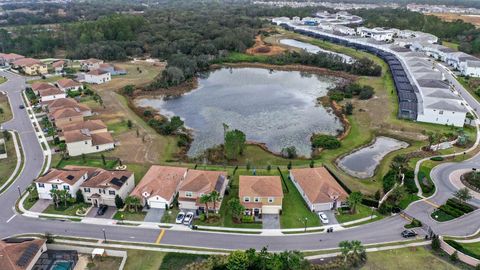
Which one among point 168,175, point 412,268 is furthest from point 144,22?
point 412,268

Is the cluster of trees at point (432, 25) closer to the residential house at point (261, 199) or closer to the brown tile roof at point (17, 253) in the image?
the residential house at point (261, 199)

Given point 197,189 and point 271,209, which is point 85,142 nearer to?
point 197,189

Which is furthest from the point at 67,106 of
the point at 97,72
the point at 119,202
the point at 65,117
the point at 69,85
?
the point at 119,202

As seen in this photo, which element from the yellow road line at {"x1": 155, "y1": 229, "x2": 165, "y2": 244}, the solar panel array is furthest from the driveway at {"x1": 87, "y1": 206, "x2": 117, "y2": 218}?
the solar panel array

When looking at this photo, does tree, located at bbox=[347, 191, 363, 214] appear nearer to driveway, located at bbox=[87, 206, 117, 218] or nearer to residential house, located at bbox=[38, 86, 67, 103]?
driveway, located at bbox=[87, 206, 117, 218]

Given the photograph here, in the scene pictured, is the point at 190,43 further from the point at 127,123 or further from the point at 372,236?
the point at 372,236

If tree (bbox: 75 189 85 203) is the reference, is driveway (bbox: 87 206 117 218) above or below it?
below

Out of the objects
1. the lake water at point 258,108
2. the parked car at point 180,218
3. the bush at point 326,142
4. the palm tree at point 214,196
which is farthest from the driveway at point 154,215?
the bush at point 326,142
